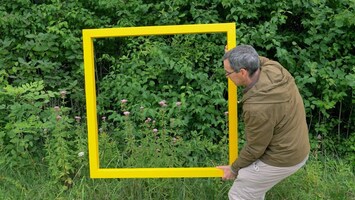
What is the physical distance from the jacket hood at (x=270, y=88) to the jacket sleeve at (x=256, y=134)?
0.33 ft

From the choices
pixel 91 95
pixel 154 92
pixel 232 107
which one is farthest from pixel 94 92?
pixel 154 92

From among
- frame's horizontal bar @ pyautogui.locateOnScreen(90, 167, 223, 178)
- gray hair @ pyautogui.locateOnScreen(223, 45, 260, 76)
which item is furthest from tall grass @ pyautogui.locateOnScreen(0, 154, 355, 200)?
gray hair @ pyautogui.locateOnScreen(223, 45, 260, 76)

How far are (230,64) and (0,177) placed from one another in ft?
8.69

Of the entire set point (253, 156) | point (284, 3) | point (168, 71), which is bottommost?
point (253, 156)

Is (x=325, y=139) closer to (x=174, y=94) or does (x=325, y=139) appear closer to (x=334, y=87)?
(x=334, y=87)

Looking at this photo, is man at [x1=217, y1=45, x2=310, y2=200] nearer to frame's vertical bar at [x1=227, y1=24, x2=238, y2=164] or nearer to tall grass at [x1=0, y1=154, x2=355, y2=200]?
frame's vertical bar at [x1=227, y1=24, x2=238, y2=164]

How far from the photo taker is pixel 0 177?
4.33 m

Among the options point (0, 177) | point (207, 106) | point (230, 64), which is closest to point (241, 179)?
point (230, 64)

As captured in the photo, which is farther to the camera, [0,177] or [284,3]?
[284,3]

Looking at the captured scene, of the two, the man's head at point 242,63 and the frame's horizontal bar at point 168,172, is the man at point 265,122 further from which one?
the frame's horizontal bar at point 168,172

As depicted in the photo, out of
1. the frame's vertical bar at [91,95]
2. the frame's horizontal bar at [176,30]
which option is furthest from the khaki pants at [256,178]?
the frame's vertical bar at [91,95]

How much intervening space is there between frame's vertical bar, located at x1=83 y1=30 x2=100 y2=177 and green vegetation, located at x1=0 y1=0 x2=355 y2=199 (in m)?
0.61

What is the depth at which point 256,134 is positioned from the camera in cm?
287

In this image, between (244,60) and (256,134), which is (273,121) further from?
(244,60)
